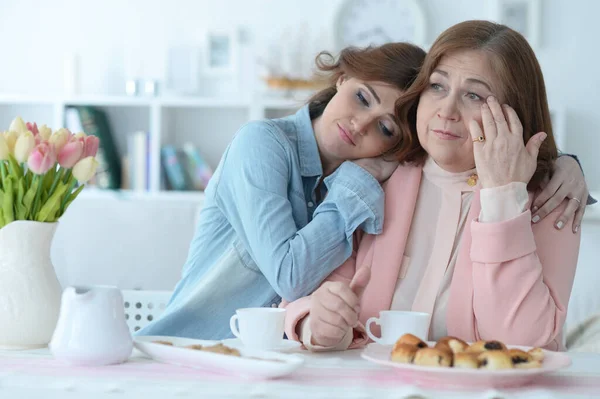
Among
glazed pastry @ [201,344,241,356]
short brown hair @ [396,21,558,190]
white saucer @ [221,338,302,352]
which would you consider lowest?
white saucer @ [221,338,302,352]

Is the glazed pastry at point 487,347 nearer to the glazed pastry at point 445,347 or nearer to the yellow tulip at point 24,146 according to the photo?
the glazed pastry at point 445,347

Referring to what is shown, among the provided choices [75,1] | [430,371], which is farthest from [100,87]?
[430,371]

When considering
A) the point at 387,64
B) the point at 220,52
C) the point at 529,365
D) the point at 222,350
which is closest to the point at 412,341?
the point at 529,365

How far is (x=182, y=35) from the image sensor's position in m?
4.30

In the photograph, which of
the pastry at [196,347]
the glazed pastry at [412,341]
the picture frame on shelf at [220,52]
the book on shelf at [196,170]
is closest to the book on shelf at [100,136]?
the book on shelf at [196,170]

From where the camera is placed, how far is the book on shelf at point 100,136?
4145mm

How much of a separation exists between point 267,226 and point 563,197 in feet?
1.87

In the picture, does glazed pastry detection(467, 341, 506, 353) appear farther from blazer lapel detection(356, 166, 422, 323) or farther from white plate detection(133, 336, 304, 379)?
blazer lapel detection(356, 166, 422, 323)

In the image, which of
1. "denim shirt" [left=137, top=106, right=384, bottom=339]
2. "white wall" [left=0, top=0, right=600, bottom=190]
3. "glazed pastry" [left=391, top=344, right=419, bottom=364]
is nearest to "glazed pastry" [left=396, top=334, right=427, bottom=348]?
"glazed pastry" [left=391, top=344, right=419, bottom=364]

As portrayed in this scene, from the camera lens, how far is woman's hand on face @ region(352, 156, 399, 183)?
5.74 ft

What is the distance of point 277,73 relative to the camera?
4148 mm

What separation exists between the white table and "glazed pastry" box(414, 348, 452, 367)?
0.03 m

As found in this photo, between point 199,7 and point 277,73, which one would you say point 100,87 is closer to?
point 199,7

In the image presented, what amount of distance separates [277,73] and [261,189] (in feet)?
8.52
